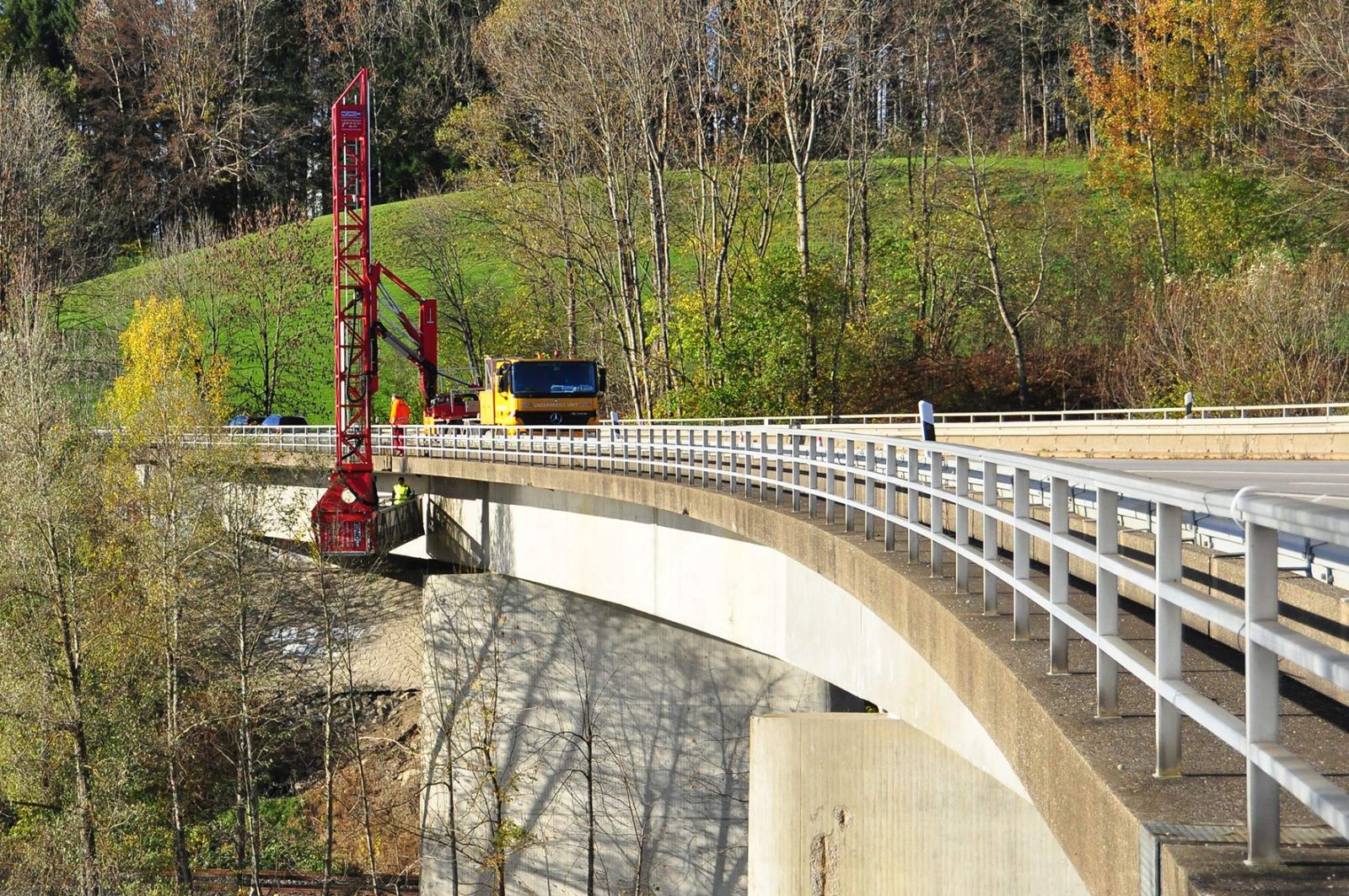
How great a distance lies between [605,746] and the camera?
25.6 meters

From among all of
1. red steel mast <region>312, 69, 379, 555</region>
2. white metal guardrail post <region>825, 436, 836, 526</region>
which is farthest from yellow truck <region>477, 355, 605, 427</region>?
white metal guardrail post <region>825, 436, 836, 526</region>

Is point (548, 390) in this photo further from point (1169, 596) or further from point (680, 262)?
point (680, 262)

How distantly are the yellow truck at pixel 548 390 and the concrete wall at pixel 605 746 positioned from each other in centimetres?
923

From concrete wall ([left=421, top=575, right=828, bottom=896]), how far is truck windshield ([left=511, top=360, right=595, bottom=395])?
9490mm

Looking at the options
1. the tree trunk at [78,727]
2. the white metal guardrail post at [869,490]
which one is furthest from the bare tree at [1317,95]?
the tree trunk at [78,727]

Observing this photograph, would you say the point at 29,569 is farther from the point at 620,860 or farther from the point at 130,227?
the point at 130,227

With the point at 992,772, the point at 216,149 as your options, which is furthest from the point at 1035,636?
the point at 216,149

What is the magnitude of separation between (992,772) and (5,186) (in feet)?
221

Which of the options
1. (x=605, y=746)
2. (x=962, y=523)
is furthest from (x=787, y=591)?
(x=962, y=523)

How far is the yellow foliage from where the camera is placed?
1428 inches

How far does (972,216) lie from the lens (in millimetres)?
53031

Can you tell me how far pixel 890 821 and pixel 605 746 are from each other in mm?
13081

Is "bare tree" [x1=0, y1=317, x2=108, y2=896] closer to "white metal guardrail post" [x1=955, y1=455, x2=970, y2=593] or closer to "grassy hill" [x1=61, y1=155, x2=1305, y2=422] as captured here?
"grassy hill" [x1=61, y1=155, x2=1305, y2=422]

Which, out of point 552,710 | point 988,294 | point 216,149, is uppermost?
point 216,149
